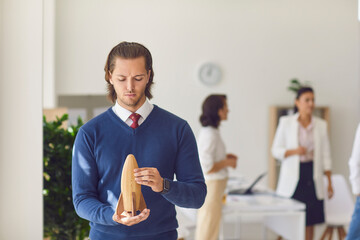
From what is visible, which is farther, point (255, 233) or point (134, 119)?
point (255, 233)

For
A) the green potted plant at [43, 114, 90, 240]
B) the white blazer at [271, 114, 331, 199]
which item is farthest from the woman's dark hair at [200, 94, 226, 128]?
the green potted plant at [43, 114, 90, 240]

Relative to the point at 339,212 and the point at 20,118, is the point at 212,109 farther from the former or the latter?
the point at 339,212

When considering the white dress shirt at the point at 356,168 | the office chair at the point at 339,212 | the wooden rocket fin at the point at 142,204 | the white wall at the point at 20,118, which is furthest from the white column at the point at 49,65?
the office chair at the point at 339,212

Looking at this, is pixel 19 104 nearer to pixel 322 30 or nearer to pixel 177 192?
pixel 177 192

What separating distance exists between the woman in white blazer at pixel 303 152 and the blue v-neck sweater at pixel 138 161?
4.25ft

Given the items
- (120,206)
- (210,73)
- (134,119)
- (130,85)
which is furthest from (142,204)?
(210,73)

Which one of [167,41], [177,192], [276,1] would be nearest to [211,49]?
[167,41]

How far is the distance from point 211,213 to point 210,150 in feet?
1.28

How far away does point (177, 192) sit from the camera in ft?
4.58

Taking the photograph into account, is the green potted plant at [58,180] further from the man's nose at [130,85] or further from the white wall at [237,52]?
the man's nose at [130,85]

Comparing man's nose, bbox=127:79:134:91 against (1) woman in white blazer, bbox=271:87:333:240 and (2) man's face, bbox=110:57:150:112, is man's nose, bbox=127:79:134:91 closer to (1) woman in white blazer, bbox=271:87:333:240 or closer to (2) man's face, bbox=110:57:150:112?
(2) man's face, bbox=110:57:150:112

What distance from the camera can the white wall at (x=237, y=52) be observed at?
235cm

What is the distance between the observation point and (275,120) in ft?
8.57

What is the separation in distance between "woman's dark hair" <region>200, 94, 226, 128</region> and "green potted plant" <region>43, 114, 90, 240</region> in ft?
2.20
